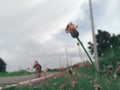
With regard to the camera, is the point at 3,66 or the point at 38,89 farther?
the point at 3,66

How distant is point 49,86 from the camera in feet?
29.6

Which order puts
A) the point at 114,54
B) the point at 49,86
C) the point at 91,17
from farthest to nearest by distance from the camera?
the point at 114,54 < the point at 91,17 < the point at 49,86

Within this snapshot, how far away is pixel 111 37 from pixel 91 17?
13.0m

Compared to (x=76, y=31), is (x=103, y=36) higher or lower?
higher

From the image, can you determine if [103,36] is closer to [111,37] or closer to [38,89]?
[111,37]

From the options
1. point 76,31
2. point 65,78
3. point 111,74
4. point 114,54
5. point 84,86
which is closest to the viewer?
point 76,31

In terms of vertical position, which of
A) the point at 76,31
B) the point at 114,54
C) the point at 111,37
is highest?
the point at 111,37

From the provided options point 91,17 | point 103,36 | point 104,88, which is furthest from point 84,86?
point 103,36

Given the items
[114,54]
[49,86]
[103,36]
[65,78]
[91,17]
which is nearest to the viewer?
[49,86]

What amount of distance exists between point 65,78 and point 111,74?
4421mm

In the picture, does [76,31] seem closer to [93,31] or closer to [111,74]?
[111,74]

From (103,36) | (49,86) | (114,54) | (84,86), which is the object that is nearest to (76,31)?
(84,86)

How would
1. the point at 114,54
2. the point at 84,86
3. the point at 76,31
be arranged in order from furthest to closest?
the point at 114,54 < the point at 84,86 < the point at 76,31

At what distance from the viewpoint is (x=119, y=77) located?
16.7ft
